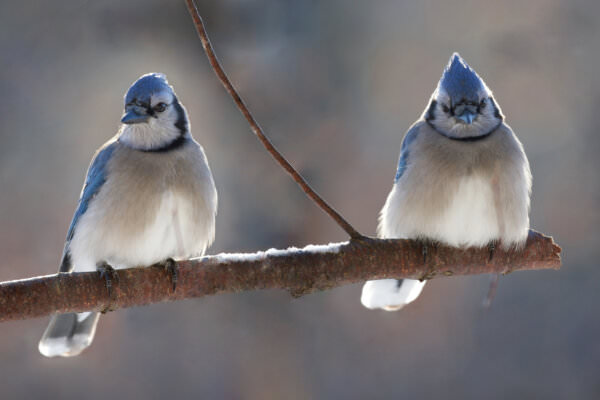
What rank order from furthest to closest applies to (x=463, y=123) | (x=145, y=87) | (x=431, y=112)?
(x=431, y=112) < (x=463, y=123) < (x=145, y=87)

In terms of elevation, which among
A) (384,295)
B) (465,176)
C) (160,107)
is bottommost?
(384,295)

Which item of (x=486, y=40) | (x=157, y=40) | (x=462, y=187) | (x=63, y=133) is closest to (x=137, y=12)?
(x=157, y=40)

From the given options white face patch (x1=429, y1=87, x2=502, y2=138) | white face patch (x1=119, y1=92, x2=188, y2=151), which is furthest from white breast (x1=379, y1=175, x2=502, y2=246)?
white face patch (x1=119, y1=92, x2=188, y2=151)

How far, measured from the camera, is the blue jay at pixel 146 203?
172cm

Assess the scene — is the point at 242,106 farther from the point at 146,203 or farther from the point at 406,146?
the point at 406,146

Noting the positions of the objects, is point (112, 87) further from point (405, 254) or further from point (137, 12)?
point (405, 254)

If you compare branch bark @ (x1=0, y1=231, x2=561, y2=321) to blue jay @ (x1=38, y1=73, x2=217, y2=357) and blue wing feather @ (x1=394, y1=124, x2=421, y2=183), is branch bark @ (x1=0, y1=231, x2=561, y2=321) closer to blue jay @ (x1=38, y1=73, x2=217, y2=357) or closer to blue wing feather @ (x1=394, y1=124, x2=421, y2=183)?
blue jay @ (x1=38, y1=73, x2=217, y2=357)

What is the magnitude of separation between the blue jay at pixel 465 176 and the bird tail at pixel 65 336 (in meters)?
0.83

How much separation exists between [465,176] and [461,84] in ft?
0.74

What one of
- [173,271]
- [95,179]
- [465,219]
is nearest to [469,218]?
[465,219]

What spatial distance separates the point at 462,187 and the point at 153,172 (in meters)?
0.74

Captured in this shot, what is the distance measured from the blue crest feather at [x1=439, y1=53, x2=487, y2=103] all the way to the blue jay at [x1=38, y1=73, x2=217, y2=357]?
2.01 ft

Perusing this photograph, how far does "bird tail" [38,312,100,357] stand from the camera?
1.78m

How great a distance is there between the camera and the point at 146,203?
68.2 inches
